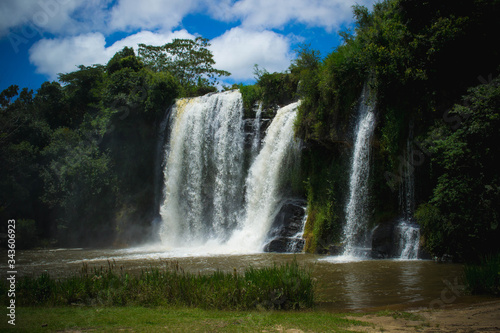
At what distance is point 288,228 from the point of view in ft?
61.9

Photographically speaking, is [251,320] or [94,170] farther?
[94,170]

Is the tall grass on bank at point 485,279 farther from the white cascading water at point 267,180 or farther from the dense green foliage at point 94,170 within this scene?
the dense green foliage at point 94,170

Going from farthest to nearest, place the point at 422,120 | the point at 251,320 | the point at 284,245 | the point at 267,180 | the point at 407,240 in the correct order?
the point at 267,180 < the point at 284,245 < the point at 422,120 < the point at 407,240 < the point at 251,320

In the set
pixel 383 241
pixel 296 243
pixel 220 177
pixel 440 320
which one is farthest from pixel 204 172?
pixel 440 320

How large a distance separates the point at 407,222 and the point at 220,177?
12.9 meters

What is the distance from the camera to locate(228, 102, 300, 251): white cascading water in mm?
20438

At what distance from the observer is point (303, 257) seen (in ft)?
52.4

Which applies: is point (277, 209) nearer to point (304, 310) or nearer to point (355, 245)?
point (355, 245)

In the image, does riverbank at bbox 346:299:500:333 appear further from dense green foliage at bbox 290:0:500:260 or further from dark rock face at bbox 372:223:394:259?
dark rock face at bbox 372:223:394:259

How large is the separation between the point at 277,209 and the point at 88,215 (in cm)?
1784

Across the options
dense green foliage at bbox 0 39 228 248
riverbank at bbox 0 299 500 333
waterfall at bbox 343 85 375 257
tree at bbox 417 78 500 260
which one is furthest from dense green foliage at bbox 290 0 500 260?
dense green foliage at bbox 0 39 228 248

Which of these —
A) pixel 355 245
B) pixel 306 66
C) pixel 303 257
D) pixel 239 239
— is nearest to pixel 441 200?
pixel 355 245

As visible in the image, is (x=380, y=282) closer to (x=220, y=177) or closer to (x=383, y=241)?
(x=383, y=241)

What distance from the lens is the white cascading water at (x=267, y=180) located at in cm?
2044
